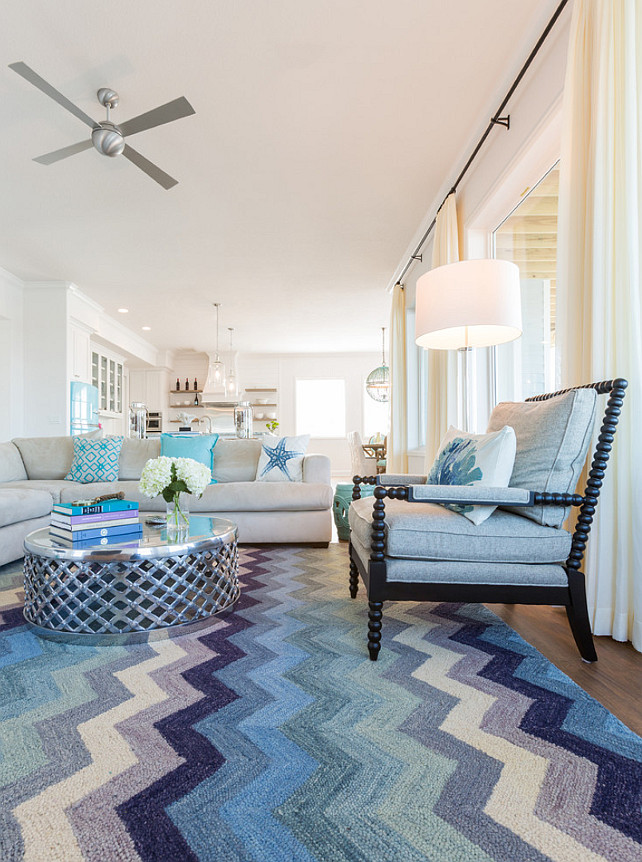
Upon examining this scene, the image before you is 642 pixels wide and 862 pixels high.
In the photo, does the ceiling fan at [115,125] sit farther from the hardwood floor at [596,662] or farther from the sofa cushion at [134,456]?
the hardwood floor at [596,662]

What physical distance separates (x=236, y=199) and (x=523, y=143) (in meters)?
2.28

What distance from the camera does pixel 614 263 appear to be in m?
1.77

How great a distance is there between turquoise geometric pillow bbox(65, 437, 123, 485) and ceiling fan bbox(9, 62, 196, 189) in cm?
208

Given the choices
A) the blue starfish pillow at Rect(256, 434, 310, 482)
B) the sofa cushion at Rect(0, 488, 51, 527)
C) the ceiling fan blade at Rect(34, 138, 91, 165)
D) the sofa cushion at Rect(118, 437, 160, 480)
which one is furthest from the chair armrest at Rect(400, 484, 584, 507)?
the sofa cushion at Rect(118, 437, 160, 480)

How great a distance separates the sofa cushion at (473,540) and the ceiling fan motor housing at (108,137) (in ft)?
8.43

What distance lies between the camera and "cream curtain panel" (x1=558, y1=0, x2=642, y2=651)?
1702 mm

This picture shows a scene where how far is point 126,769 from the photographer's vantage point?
3.47ft

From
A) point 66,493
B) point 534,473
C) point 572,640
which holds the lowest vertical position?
point 572,640

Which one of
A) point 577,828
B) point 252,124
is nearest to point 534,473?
point 577,828

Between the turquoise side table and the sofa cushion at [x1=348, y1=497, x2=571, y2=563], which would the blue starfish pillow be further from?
the sofa cushion at [x1=348, y1=497, x2=571, y2=563]

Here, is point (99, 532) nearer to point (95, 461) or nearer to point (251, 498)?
point (251, 498)

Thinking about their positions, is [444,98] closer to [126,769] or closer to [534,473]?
[534,473]

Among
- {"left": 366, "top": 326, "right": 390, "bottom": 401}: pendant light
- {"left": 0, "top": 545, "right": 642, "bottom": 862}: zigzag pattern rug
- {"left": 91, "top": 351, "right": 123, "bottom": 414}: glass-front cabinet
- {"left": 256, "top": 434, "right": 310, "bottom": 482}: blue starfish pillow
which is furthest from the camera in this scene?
{"left": 91, "top": 351, "right": 123, "bottom": 414}: glass-front cabinet

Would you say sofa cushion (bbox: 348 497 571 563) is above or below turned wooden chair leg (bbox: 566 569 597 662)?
above
